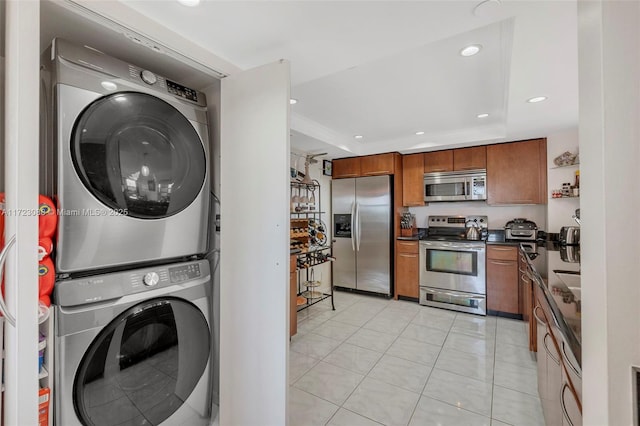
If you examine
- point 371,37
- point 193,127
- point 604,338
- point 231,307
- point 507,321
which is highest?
point 371,37

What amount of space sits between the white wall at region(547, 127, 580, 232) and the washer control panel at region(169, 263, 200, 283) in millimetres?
3973

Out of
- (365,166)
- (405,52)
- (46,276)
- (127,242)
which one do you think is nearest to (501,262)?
(365,166)

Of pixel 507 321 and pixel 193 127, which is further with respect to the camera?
pixel 507 321

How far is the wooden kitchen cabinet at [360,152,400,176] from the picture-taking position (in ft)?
13.6

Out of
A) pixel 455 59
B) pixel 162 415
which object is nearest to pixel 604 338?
pixel 162 415

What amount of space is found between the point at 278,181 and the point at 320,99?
1635 millimetres

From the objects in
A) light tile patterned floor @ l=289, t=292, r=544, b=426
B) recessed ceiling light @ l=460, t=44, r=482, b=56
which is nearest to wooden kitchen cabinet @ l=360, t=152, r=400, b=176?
light tile patterned floor @ l=289, t=292, r=544, b=426

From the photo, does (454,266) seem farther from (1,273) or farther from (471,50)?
(1,273)

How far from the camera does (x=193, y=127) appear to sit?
5.14ft

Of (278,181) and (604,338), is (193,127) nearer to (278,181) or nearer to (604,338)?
(278,181)

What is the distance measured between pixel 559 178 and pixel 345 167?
2.81 metres

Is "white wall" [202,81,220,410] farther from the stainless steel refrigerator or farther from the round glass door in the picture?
the stainless steel refrigerator

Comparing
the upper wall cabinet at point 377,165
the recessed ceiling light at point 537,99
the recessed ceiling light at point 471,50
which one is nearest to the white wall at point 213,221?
the recessed ceiling light at point 471,50

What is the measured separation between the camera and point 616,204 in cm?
51
